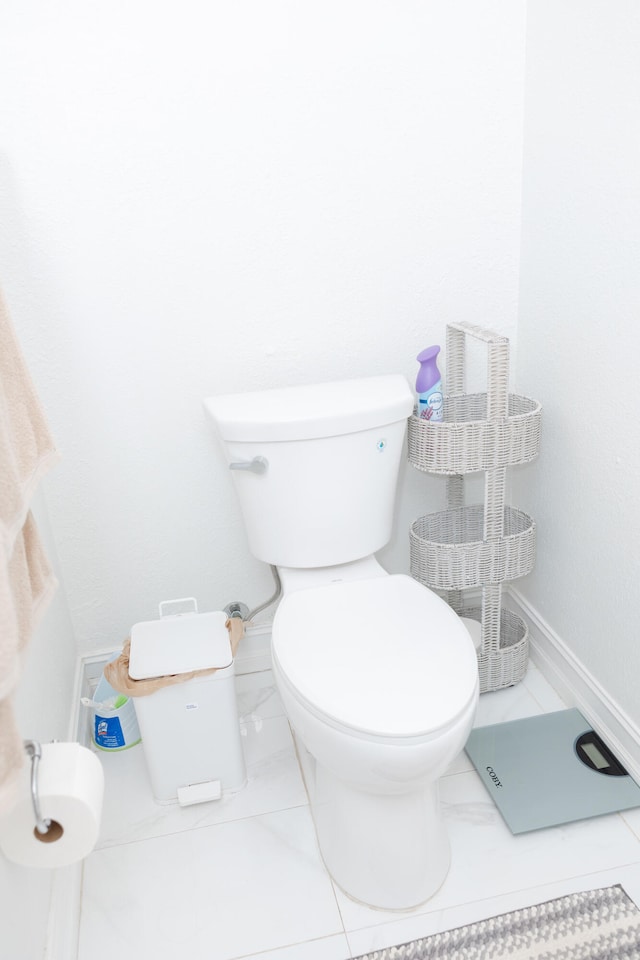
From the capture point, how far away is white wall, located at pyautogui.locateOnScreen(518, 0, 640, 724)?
1292mm

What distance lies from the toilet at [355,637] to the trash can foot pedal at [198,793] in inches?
7.5

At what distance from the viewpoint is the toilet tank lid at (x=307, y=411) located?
1.42 metres

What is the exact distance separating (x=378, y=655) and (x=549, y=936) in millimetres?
507

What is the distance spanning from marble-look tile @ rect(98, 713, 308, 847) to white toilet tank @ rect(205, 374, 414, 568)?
16.5 inches

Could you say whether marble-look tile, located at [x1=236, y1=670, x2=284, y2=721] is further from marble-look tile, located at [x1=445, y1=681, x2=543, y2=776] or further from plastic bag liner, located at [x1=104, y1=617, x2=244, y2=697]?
marble-look tile, located at [x1=445, y1=681, x2=543, y2=776]

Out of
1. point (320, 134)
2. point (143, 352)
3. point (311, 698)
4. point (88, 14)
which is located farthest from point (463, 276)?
point (311, 698)

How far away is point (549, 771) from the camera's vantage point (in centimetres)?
150

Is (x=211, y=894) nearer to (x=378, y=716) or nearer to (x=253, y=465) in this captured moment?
(x=378, y=716)

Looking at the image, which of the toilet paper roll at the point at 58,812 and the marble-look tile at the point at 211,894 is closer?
the toilet paper roll at the point at 58,812

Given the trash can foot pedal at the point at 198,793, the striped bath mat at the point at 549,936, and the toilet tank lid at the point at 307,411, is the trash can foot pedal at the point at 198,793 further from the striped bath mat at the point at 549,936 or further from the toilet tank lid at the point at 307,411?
the toilet tank lid at the point at 307,411

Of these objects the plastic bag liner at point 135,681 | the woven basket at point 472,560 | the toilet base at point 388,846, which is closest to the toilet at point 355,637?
the toilet base at point 388,846

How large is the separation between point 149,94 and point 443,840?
4.78 ft

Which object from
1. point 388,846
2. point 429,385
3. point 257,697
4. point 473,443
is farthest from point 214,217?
point 388,846

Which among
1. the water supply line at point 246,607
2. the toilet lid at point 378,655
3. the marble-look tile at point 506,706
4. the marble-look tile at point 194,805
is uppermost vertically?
the toilet lid at point 378,655
